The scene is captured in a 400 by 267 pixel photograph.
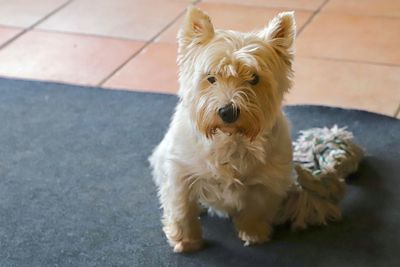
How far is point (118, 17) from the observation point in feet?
11.0

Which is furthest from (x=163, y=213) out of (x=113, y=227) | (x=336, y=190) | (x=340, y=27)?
(x=340, y=27)

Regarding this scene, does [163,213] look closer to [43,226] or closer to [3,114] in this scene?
[43,226]

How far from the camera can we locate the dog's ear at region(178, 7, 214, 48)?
166cm

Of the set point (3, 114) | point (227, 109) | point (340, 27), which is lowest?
point (3, 114)

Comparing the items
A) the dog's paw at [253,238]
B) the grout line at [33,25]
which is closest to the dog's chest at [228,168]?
the dog's paw at [253,238]

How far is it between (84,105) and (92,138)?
249mm

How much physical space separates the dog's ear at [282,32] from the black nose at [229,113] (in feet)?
0.65

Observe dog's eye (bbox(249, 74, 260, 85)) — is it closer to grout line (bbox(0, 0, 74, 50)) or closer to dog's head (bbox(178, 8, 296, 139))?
dog's head (bbox(178, 8, 296, 139))

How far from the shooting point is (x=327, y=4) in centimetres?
344

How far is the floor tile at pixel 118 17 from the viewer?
3.21 meters

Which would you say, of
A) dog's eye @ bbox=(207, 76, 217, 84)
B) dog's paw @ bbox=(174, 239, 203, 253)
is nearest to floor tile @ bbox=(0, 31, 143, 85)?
dog's paw @ bbox=(174, 239, 203, 253)

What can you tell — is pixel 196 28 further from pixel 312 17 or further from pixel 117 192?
pixel 312 17

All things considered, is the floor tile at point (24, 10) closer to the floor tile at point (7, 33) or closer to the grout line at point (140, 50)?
the floor tile at point (7, 33)

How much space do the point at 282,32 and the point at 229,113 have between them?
251 mm
